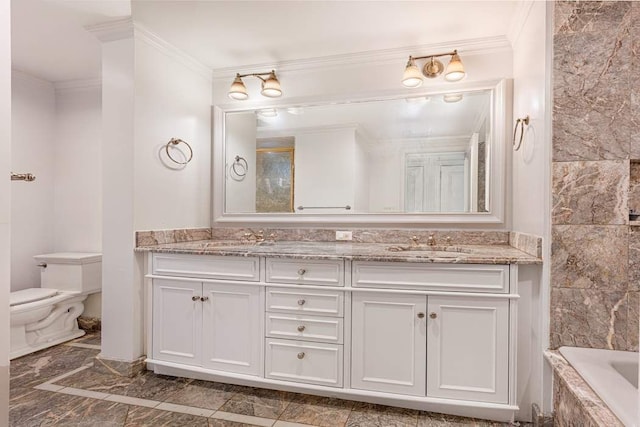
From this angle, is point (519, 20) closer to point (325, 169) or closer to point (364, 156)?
point (364, 156)

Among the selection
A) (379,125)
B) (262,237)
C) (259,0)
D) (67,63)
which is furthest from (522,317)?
(67,63)

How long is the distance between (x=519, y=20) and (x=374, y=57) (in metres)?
0.95

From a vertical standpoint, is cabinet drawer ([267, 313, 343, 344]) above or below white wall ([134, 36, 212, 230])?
below

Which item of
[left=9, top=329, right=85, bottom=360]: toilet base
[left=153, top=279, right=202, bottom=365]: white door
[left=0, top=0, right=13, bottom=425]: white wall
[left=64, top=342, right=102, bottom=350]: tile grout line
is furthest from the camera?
[left=64, top=342, right=102, bottom=350]: tile grout line

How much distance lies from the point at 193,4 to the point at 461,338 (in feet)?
7.88

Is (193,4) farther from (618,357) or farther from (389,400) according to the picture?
(618,357)

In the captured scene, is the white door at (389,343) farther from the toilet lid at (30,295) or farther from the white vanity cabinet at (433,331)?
the toilet lid at (30,295)

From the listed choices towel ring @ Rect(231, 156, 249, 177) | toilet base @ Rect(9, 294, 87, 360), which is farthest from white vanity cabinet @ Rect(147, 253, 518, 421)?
toilet base @ Rect(9, 294, 87, 360)

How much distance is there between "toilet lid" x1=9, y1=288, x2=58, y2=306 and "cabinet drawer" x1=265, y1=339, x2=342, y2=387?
201cm

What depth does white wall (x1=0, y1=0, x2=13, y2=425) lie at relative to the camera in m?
1.02

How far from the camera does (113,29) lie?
7.98ft

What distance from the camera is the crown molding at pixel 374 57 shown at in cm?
254

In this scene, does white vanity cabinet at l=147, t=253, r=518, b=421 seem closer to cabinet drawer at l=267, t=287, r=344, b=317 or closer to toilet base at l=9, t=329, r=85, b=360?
cabinet drawer at l=267, t=287, r=344, b=317

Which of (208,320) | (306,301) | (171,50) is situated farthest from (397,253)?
(171,50)
